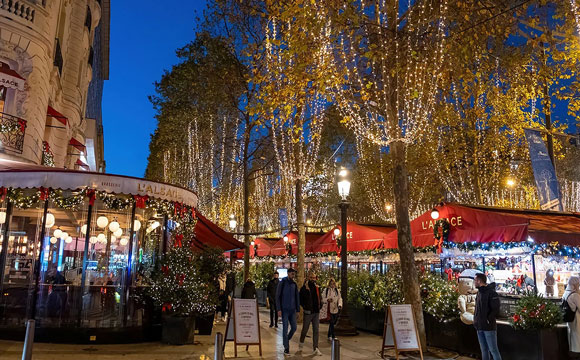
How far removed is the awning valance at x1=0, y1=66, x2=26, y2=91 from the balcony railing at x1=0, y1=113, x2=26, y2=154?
3.26 feet

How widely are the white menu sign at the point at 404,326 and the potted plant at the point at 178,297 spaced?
180 inches

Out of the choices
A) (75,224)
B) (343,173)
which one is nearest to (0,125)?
(75,224)

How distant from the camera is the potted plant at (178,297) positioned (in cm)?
1107

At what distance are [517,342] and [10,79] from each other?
628 inches

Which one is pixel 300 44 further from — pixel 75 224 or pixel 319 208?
pixel 319 208

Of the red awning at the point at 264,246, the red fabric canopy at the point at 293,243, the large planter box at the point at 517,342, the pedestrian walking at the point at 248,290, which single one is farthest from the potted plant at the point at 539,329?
the red awning at the point at 264,246

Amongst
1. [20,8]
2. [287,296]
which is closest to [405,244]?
[287,296]

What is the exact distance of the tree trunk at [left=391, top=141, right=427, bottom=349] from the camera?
421 inches

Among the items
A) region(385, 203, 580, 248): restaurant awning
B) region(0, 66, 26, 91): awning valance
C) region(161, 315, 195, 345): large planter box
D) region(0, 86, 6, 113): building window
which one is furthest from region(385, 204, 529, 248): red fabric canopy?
region(0, 86, 6, 113): building window

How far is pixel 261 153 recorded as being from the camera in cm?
2845

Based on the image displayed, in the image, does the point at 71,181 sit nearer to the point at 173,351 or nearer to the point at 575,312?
the point at 173,351

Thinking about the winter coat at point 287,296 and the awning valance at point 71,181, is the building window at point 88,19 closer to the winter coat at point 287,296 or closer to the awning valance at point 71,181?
the awning valance at point 71,181

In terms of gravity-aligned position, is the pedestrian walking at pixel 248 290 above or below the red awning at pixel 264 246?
below

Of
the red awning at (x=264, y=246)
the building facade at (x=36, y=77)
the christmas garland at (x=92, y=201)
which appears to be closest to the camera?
the christmas garland at (x=92, y=201)
